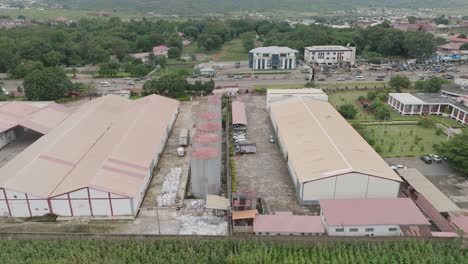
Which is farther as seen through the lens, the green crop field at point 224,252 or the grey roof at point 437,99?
the grey roof at point 437,99

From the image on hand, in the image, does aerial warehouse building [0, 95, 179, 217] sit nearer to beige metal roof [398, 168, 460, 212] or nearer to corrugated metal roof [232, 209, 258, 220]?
corrugated metal roof [232, 209, 258, 220]

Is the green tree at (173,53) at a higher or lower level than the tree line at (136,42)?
lower

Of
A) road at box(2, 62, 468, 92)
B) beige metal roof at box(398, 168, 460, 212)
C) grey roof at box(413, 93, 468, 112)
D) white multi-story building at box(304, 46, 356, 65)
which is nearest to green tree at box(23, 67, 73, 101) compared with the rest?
road at box(2, 62, 468, 92)

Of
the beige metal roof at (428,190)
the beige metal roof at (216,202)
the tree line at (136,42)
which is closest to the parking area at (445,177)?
the beige metal roof at (428,190)

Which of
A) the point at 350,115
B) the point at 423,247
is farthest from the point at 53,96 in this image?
the point at 423,247

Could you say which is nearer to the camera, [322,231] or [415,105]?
[322,231]

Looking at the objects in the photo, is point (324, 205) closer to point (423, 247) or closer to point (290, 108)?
point (423, 247)

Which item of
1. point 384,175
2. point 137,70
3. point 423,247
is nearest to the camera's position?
point 423,247

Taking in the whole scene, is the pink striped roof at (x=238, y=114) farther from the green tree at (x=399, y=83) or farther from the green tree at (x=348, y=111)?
the green tree at (x=399, y=83)
